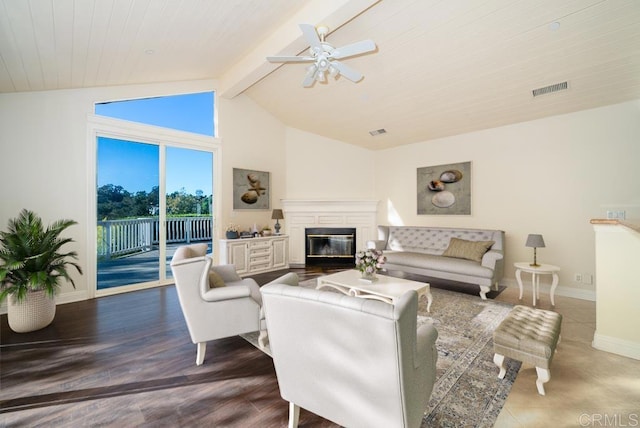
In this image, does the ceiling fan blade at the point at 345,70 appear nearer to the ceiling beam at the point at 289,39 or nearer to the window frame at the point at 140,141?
the ceiling beam at the point at 289,39

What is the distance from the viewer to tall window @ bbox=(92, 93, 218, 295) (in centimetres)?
431

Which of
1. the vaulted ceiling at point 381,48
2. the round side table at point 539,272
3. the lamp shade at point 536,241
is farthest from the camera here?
the lamp shade at point 536,241

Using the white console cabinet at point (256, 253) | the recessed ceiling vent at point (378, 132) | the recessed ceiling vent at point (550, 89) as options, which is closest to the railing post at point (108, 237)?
the white console cabinet at point (256, 253)

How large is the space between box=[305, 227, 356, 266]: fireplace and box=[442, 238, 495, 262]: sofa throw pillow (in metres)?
2.27

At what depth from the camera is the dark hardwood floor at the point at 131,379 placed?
1.77m

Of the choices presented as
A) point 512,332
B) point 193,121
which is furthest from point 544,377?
point 193,121

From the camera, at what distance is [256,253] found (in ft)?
18.7

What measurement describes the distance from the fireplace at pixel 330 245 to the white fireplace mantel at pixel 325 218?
0.11 m

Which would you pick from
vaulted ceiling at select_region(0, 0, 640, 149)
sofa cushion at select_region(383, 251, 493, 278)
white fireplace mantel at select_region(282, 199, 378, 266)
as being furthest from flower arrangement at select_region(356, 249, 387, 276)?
white fireplace mantel at select_region(282, 199, 378, 266)

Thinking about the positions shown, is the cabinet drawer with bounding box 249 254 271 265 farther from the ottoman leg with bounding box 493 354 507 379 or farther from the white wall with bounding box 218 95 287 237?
the ottoman leg with bounding box 493 354 507 379

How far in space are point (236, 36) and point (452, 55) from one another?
2.81m

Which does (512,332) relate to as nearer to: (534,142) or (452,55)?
(452,55)

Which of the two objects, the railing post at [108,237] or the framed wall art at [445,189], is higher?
the framed wall art at [445,189]

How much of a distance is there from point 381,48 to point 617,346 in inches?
159
